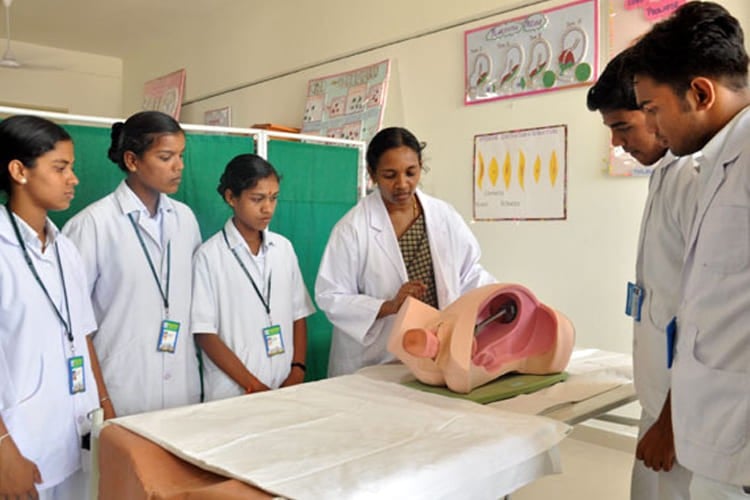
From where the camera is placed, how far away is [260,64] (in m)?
5.26

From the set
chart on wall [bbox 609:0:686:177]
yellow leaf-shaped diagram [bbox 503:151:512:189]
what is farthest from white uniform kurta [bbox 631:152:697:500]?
yellow leaf-shaped diagram [bbox 503:151:512:189]

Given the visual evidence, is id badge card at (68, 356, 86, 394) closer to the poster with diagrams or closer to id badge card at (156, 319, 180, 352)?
id badge card at (156, 319, 180, 352)

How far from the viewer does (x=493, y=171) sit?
11.6 ft

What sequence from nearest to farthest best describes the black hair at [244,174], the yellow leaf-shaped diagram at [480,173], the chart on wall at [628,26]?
1. the black hair at [244,174]
2. the chart on wall at [628,26]
3. the yellow leaf-shaped diagram at [480,173]

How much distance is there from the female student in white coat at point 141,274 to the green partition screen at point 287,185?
17.2 inches

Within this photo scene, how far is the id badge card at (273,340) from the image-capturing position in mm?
1950

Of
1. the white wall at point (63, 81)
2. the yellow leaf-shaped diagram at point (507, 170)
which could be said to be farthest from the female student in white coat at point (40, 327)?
the white wall at point (63, 81)

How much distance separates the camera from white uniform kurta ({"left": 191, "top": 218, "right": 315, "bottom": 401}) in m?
1.90

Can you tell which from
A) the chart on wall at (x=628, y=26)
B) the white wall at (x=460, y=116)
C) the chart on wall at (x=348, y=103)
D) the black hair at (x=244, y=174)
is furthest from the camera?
the chart on wall at (x=348, y=103)

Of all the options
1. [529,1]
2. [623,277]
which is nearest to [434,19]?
[529,1]

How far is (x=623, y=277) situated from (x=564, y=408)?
71.0 inches

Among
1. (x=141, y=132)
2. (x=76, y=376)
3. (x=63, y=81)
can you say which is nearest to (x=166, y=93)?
(x=63, y=81)

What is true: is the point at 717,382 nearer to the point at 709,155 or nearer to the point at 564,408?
the point at 709,155

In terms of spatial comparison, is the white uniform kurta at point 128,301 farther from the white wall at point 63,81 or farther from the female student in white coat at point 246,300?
the white wall at point 63,81
